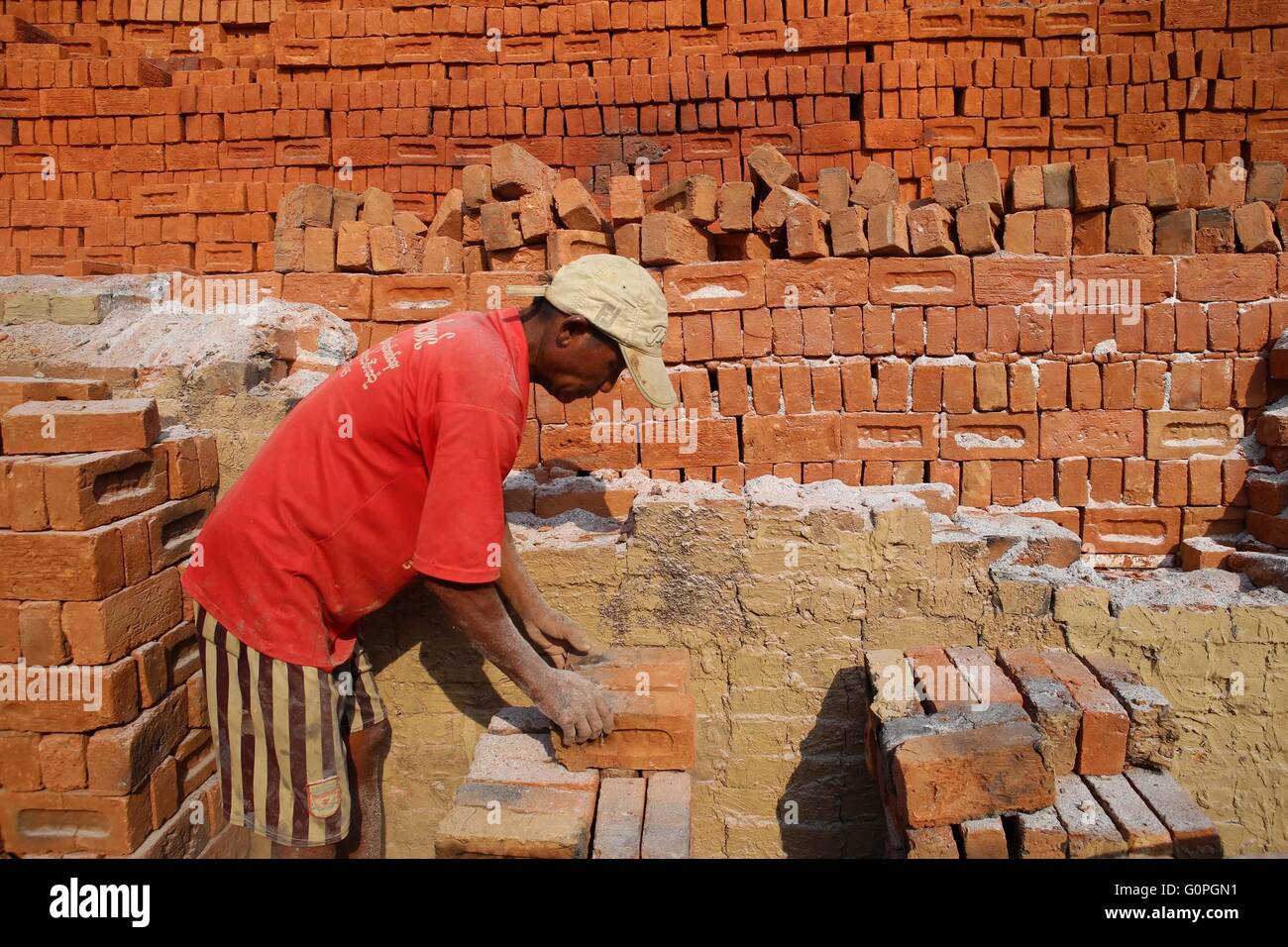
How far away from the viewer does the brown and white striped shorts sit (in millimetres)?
2670

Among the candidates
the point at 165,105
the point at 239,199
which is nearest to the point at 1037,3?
the point at 239,199

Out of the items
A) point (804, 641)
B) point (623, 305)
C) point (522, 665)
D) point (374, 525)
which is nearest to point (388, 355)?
point (374, 525)

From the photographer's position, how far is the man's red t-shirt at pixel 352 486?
2406 mm

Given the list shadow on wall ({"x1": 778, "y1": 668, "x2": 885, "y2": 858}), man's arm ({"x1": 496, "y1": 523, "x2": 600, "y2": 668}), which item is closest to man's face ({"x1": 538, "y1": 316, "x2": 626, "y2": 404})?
man's arm ({"x1": 496, "y1": 523, "x2": 600, "y2": 668})

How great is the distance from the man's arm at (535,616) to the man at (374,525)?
0.36 metres

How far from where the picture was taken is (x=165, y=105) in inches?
339

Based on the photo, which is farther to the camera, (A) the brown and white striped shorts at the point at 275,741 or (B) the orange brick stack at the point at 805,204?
(B) the orange brick stack at the point at 805,204

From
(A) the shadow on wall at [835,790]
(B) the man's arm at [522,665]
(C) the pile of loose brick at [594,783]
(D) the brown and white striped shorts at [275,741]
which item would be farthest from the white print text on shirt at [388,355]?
(A) the shadow on wall at [835,790]

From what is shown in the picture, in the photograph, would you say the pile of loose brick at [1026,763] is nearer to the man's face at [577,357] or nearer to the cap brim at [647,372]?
the cap brim at [647,372]

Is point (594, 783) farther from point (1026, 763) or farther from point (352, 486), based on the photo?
point (1026, 763)

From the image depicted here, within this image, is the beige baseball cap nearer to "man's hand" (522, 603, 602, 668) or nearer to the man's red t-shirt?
the man's red t-shirt

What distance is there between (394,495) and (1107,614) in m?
3.04

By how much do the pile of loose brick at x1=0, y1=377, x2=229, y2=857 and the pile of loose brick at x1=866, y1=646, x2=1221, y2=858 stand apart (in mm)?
2807

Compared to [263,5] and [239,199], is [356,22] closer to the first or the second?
[263,5]
